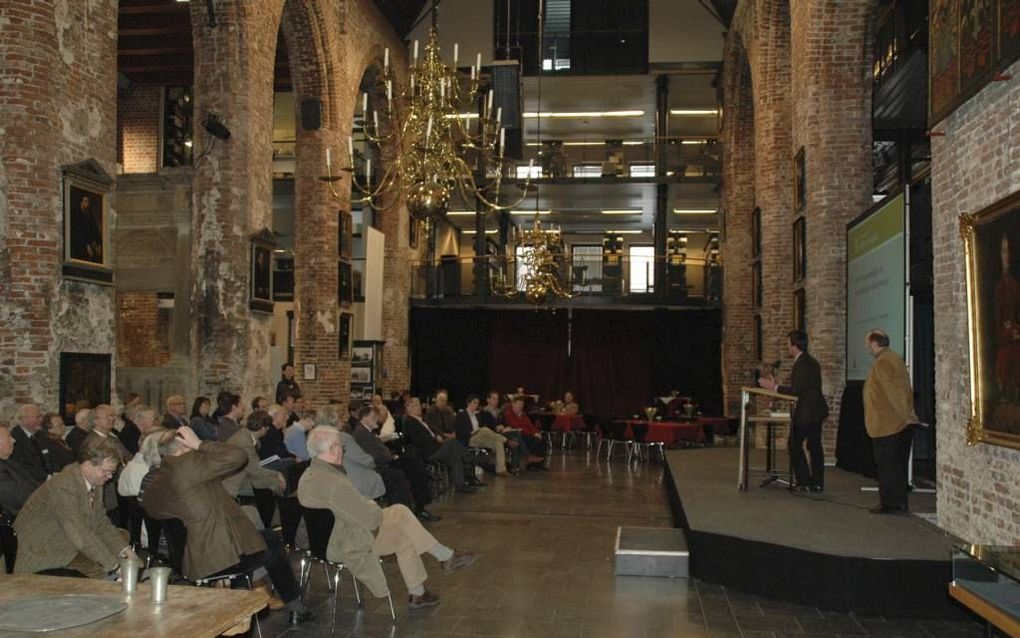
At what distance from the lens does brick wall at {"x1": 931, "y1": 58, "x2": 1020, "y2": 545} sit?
539 centimetres

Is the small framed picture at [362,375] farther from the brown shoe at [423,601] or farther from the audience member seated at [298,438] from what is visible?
the brown shoe at [423,601]

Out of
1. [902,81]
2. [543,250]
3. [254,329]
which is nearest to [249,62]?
[254,329]

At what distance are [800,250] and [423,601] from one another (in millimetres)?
7700

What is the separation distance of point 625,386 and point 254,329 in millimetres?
12182

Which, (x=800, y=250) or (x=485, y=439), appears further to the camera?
(x=485, y=439)

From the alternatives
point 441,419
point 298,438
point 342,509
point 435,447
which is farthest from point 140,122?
point 342,509

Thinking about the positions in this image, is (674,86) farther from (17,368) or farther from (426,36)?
(17,368)

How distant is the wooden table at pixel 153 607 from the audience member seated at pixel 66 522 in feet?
2.04

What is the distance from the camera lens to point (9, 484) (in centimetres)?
555

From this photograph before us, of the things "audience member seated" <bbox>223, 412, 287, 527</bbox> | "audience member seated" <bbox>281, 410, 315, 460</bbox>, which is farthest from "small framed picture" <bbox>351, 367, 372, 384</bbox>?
"audience member seated" <bbox>223, 412, 287, 527</bbox>

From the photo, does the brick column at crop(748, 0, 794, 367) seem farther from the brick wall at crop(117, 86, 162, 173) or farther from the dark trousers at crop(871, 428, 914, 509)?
the brick wall at crop(117, 86, 162, 173)

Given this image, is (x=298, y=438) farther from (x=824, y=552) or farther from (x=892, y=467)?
(x=892, y=467)

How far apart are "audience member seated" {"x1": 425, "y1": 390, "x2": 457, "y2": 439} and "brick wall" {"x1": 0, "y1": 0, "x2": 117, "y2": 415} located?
485cm

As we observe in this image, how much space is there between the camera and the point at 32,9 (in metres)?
7.48
